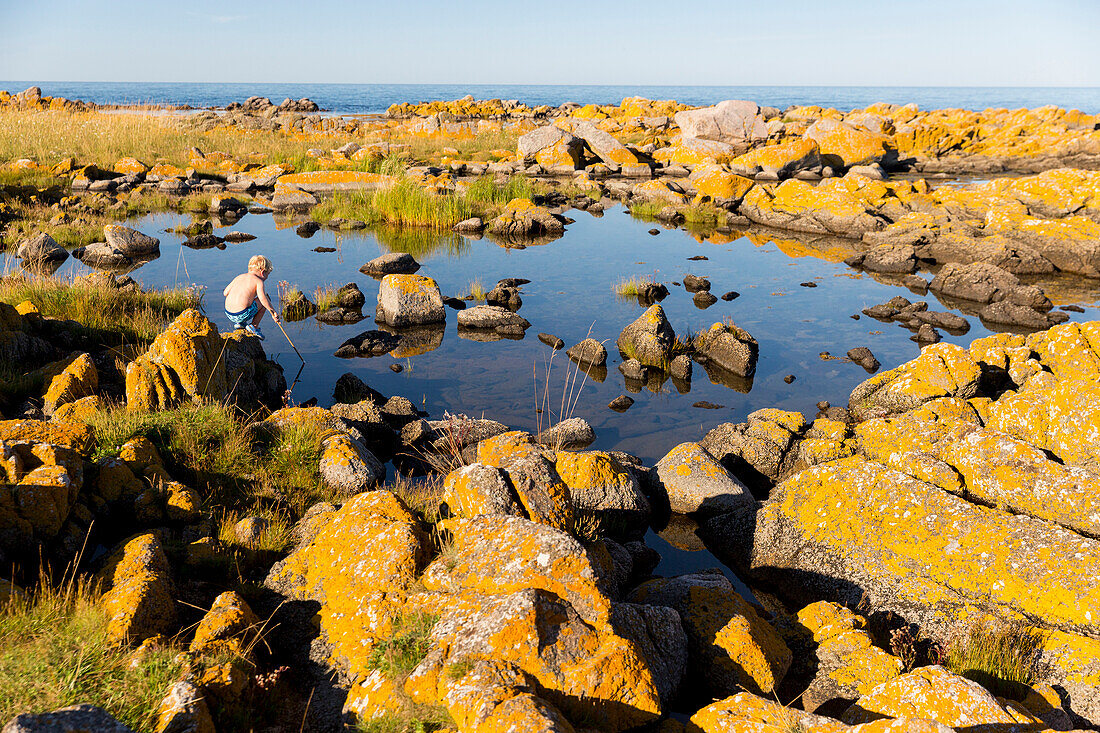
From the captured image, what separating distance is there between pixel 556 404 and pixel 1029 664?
25.6 ft

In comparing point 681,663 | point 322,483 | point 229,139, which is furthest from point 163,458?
point 229,139

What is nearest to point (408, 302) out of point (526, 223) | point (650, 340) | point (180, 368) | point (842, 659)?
point (650, 340)

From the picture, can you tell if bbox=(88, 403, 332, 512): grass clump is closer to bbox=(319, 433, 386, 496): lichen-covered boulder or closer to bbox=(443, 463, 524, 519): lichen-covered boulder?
bbox=(319, 433, 386, 496): lichen-covered boulder

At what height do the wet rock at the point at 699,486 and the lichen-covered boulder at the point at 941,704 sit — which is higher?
the lichen-covered boulder at the point at 941,704

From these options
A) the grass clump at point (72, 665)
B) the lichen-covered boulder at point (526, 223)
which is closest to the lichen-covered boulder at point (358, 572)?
the grass clump at point (72, 665)

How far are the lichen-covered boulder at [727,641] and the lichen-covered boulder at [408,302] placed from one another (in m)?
11.1

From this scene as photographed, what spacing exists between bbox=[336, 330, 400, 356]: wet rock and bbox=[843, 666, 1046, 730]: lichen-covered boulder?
37.7 feet

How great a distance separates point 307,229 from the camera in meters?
24.0

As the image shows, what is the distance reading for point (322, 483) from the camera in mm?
7395

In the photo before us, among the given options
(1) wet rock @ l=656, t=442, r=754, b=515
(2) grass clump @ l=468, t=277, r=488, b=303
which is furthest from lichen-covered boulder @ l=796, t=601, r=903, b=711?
(2) grass clump @ l=468, t=277, r=488, b=303

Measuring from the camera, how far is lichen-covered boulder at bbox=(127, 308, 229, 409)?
8.22 metres

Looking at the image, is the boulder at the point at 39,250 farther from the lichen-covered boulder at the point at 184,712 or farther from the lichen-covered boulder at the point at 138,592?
the lichen-covered boulder at the point at 184,712

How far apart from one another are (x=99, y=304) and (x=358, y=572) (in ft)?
34.7

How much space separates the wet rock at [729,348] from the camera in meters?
13.1
